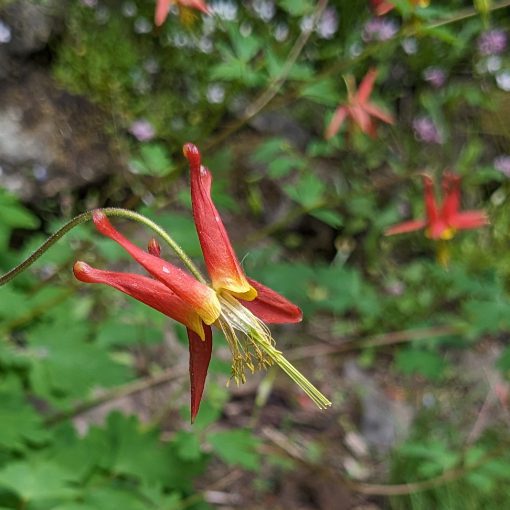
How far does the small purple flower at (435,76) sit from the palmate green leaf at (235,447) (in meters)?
3.41

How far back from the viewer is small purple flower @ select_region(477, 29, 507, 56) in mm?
4629

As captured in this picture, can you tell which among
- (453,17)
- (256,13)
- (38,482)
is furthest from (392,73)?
(38,482)

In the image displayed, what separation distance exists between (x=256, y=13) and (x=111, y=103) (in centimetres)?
106

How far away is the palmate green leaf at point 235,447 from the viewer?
6.84 feet

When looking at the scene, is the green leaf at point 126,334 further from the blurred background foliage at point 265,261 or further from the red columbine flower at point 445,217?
the red columbine flower at point 445,217

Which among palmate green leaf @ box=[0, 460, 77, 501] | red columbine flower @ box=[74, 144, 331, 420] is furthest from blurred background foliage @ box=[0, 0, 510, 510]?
red columbine flower @ box=[74, 144, 331, 420]

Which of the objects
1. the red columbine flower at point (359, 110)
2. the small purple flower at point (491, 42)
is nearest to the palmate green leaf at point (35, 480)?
the red columbine flower at point (359, 110)

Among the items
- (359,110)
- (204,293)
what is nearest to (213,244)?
(204,293)

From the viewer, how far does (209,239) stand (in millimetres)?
1109

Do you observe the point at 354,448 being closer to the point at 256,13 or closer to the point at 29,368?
the point at 29,368

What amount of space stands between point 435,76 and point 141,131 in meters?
2.24

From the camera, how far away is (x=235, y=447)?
2.12m

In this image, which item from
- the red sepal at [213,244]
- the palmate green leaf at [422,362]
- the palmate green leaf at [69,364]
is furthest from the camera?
the palmate green leaf at [422,362]

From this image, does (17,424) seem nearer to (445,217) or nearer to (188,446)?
(188,446)
